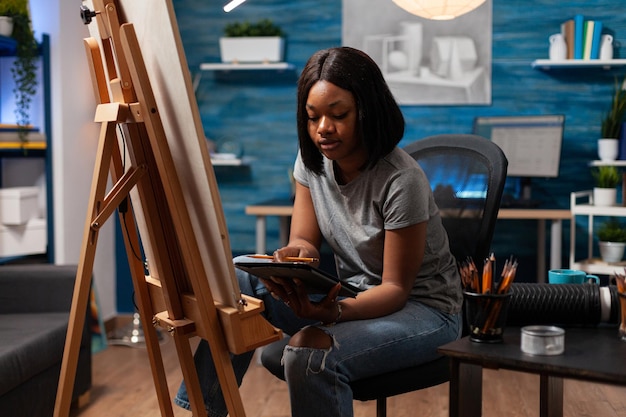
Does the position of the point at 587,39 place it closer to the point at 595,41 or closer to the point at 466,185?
the point at 595,41

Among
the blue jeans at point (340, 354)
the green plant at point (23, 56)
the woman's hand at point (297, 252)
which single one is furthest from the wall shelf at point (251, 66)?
the blue jeans at point (340, 354)

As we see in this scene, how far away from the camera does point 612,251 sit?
367cm

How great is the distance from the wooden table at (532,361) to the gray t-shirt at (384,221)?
36cm

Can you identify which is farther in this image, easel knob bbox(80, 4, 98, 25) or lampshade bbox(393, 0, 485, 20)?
lampshade bbox(393, 0, 485, 20)

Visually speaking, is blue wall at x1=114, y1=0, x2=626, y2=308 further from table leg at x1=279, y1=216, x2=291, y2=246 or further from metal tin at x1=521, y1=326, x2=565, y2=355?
metal tin at x1=521, y1=326, x2=565, y2=355

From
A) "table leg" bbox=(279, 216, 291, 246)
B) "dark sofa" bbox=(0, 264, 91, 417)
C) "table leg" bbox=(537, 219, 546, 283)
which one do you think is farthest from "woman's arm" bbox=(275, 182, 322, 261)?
"table leg" bbox=(537, 219, 546, 283)

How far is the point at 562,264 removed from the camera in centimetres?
411

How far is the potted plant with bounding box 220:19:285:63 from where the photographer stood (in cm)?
423

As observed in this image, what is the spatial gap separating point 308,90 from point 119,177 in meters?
0.49

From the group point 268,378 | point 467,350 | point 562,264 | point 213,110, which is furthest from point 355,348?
point 213,110

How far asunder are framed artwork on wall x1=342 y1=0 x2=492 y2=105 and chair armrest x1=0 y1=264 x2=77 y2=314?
1970mm

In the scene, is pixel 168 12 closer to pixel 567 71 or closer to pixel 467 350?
pixel 467 350

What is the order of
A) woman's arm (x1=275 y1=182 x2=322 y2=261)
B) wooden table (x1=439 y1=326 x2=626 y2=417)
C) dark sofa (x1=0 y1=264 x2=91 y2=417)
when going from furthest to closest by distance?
1. dark sofa (x1=0 y1=264 x2=91 y2=417)
2. woman's arm (x1=275 y1=182 x2=322 y2=261)
3. wooden table (x1=439 y1=326 x2=626 y2=417)

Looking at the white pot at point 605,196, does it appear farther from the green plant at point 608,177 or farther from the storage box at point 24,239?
the storage box at point 24,239
